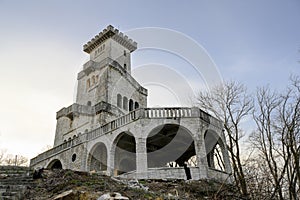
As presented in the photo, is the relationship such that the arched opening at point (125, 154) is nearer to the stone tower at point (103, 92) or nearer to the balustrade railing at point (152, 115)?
the balustrade railing at point (152, 115)

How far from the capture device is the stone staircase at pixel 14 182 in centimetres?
979

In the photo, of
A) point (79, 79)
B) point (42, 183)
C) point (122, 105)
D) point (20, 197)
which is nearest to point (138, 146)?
point (42, 183)

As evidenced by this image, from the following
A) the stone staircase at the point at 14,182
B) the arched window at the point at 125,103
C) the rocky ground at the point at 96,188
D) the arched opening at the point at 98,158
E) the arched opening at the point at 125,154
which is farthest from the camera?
the arched window at the point at 125,103

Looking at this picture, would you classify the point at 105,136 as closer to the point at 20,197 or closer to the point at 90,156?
the point at 90,156

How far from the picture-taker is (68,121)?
30203 millimetres

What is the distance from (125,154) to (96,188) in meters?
14.0

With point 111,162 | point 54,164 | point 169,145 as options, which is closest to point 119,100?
point 169,145

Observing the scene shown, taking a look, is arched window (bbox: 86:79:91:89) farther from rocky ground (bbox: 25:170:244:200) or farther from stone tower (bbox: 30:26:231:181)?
rocky ground (bbox: 25:170:244:200)

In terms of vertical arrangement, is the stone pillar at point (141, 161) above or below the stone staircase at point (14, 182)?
above

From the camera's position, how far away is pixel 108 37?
3709cm

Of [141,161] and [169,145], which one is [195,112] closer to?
[141,161]

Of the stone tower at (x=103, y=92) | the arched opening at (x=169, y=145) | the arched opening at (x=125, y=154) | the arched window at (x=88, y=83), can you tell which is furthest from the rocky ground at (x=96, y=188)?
the arched window at (x=88, y=83)

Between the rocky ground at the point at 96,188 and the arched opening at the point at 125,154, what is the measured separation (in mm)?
7484

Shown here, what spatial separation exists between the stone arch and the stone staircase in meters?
9.09
